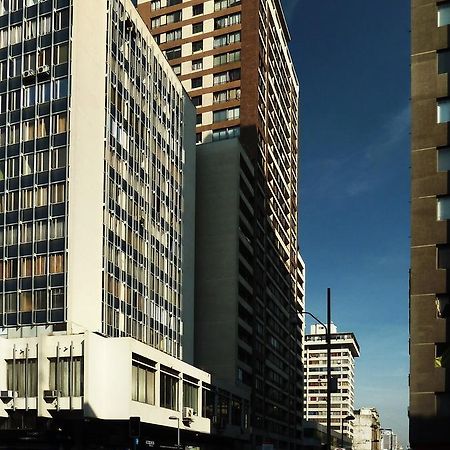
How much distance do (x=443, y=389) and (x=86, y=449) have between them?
103 feet

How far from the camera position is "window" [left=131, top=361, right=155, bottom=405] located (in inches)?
2213

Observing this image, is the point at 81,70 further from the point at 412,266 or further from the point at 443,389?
the point at 443,389

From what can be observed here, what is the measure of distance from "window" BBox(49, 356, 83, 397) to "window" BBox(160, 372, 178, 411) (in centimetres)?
980

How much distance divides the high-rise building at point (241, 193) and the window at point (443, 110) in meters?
47.1

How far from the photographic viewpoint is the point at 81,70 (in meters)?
59.2

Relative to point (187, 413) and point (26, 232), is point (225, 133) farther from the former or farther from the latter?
point (26, 232)

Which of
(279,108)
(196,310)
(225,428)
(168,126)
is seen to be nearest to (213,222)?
(196,310)

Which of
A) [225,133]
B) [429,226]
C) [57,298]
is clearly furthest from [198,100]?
[429,226]

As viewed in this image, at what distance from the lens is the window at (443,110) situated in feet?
123

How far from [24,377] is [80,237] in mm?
10907

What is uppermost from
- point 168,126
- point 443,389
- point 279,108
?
point 279,108

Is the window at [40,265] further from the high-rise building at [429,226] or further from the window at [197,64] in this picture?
the window at [197,64]

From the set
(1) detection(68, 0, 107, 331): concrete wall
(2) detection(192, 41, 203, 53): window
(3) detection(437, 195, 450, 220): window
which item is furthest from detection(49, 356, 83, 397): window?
(2) detection(192, 41, 203, 53): window

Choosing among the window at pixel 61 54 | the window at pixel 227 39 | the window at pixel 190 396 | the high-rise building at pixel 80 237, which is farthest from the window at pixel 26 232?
the window at pixel 227 39
